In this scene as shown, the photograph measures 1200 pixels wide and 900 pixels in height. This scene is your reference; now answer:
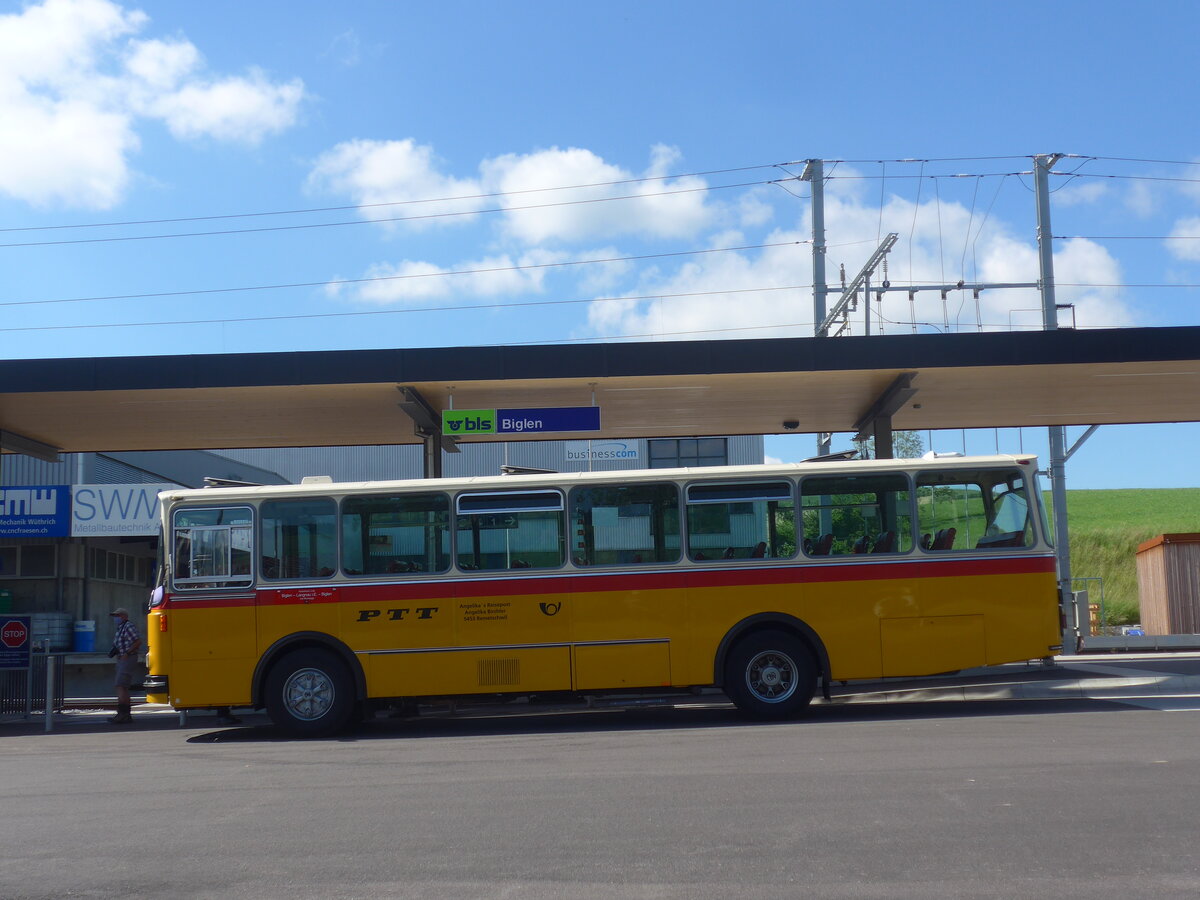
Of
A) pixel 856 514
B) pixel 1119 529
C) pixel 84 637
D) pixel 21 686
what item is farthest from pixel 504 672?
pixel 1119 529

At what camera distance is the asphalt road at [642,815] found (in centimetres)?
558

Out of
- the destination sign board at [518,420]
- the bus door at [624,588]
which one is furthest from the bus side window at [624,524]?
the destination sign board at [518,420]

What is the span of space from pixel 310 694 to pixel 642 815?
6.80m

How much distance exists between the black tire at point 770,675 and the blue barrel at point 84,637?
751 inches

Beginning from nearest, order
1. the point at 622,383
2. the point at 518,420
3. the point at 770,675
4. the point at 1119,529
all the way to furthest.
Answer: the point at 770,675 → the point at 622,383 → the point at 518,420 → the point at 1119,529

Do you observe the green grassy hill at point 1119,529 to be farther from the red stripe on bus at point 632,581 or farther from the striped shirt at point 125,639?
the striped shirt at point 125,639

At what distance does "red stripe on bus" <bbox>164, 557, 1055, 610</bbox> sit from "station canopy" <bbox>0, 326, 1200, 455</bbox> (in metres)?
4.53

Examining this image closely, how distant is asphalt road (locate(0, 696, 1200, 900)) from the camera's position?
220 inches

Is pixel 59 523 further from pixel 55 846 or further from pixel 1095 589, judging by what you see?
pixel 1095 589

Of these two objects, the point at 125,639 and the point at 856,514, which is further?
the point at 125,639

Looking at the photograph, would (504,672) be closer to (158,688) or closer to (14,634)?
(158,688)

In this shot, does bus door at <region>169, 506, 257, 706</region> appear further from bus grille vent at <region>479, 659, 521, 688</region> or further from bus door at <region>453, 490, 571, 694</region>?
bus grille vent at <region>479, 659, 521, 688</region>

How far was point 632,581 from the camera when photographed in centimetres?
1293

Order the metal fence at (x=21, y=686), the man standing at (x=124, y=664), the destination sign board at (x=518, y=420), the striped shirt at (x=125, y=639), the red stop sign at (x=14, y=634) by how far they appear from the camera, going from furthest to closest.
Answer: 1. the destination sign board at (x=518, y=420)
2. the metal fence at (x=21, y=686)
3. the red stop sign at (x=14, y=634)
4. the striped shirt at (x=125, y=639)
5. the man standing at (x=124, y=664)
